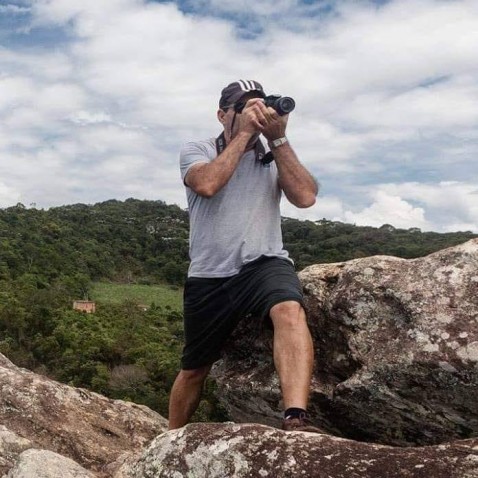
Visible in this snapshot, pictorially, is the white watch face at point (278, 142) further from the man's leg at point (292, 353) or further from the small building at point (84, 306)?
the small building at point (84, 306)

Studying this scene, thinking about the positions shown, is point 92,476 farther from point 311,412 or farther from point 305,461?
point 305,461

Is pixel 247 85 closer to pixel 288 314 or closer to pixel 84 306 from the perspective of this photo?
pixel 288 314

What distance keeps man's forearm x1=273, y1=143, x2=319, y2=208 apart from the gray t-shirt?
15 cm

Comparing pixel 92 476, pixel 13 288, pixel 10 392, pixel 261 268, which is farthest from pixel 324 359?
pixel 13 288

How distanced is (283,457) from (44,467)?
215 centimetres

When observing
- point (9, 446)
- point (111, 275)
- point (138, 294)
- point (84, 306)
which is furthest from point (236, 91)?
point (111, 275)

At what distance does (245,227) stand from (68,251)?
82.2 m

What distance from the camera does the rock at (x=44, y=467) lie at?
4723 millimetres

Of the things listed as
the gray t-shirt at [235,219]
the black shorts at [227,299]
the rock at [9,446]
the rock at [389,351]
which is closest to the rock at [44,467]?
the rock at [9,446]

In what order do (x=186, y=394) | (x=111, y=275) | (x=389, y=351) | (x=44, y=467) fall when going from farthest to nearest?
(x=111, y=275) < (x=186, y=394) < (x=389, y=351) < (x=44, y=467)

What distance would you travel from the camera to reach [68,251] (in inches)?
3327

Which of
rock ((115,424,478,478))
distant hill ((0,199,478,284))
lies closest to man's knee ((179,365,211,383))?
rock ((115,424,478,478))

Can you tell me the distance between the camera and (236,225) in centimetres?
504

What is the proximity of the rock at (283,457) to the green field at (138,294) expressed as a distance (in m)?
65.9
